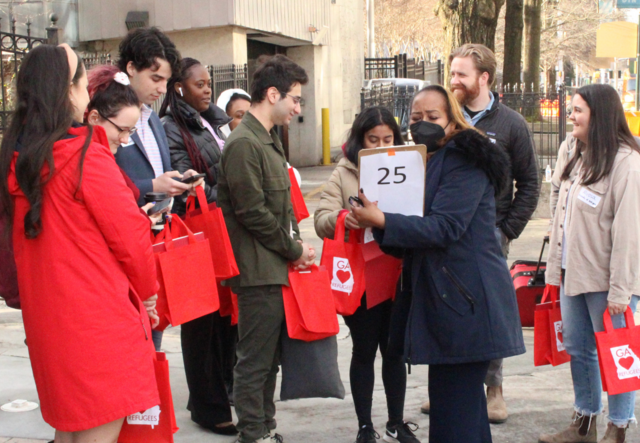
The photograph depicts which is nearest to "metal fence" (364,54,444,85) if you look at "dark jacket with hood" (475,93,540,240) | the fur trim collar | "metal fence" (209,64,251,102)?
"metal fence" (209,64,251,102)

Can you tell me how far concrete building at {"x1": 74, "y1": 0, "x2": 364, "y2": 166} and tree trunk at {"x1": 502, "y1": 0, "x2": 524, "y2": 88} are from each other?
4332 millimetres

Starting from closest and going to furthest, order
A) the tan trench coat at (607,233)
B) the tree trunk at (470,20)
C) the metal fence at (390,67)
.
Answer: the tan trench coat at (607,233)
the tree trunk at (470,20)
the metal fence at (390,67)

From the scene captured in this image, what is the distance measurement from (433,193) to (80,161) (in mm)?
1467

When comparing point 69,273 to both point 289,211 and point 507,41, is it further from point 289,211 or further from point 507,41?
point 507,41

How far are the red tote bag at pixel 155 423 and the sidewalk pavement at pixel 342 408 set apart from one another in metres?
1.22

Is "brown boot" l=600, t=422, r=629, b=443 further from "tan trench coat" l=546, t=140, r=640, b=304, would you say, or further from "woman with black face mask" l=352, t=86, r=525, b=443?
"woman with black face mask" l=352, t=86, r=525, b=443

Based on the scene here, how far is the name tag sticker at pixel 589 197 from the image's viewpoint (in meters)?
3.86

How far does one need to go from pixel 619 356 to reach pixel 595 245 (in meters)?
0.57

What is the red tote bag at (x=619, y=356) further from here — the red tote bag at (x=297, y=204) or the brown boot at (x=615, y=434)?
the red tote bag at (x=297, y=204)

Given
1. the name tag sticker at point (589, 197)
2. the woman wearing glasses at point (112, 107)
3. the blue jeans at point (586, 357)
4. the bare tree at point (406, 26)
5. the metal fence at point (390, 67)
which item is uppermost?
the bare tree at point (406, 26)

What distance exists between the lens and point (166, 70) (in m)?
3.97

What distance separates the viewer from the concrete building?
557 inches

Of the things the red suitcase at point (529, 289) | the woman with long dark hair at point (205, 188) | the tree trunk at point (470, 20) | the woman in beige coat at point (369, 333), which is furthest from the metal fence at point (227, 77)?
the woman in beige coat at point (369, 333)

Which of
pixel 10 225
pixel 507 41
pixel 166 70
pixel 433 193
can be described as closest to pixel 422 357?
pixel 433 193
